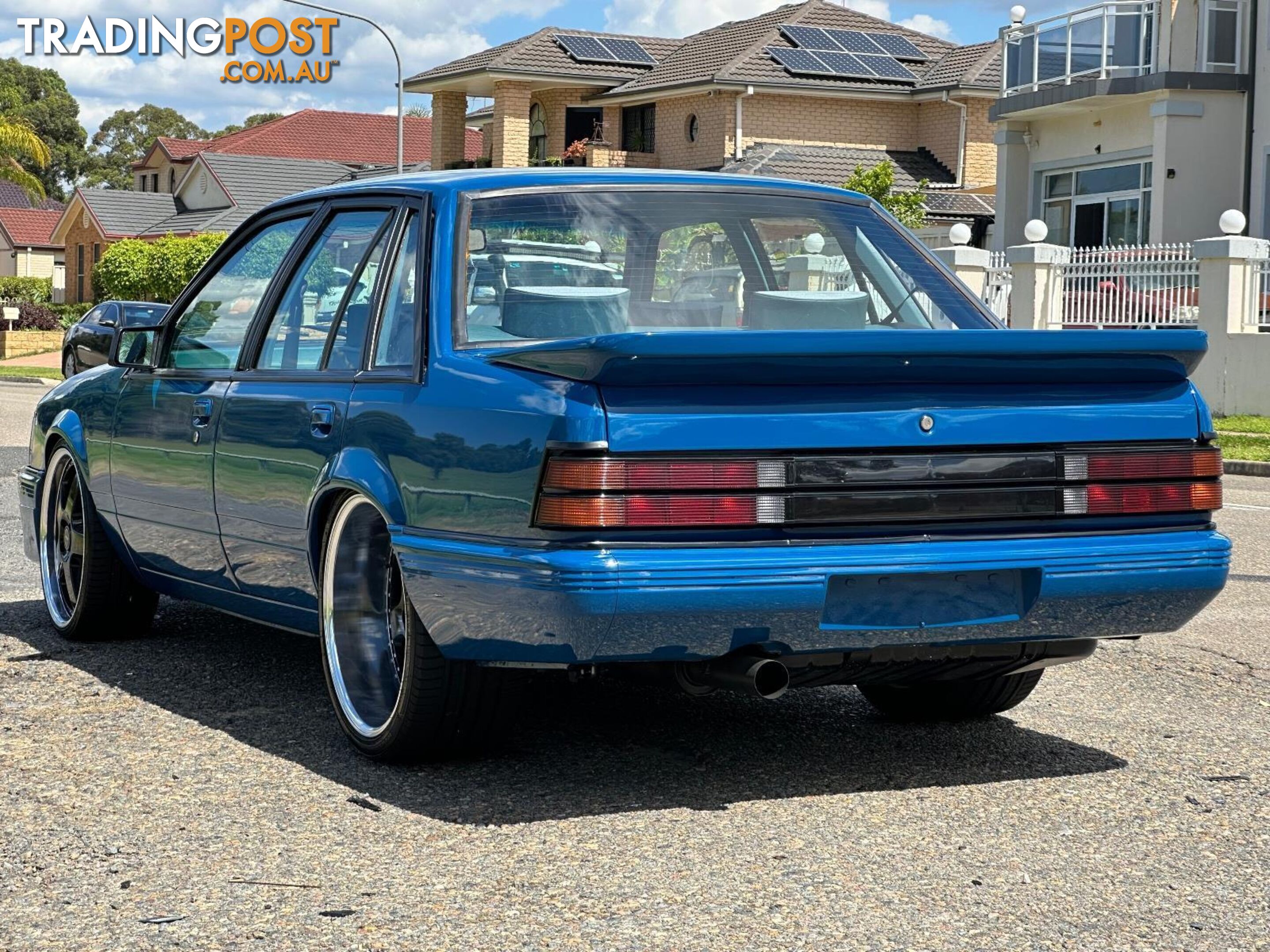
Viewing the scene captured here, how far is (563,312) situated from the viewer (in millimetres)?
5324

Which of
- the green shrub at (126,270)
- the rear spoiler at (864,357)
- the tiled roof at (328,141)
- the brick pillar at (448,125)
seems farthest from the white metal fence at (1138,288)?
the tiled roof at (328,141)

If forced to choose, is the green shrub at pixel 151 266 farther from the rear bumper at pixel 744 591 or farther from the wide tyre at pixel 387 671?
the rear bumper at pixel 744 591

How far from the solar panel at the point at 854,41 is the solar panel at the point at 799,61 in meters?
1.65

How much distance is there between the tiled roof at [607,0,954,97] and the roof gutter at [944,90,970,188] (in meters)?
1.25

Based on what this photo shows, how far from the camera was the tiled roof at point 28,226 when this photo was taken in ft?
295

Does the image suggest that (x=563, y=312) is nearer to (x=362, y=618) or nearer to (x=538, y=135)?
(x=362, y=618)

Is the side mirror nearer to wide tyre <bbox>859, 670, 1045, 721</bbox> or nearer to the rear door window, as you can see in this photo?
the rear door window

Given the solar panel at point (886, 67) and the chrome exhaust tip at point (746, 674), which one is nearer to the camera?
the chrome exhaust tip at point (746, 674)

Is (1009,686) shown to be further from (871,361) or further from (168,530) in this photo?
(168,530)

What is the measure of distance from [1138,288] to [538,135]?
108 feet

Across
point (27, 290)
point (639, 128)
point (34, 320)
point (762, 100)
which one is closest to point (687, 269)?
point (762, 100)

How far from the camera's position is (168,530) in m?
6.40

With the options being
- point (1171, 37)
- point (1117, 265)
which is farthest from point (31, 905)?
point (1171, 37)

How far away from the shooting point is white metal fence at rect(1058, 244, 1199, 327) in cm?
2291
